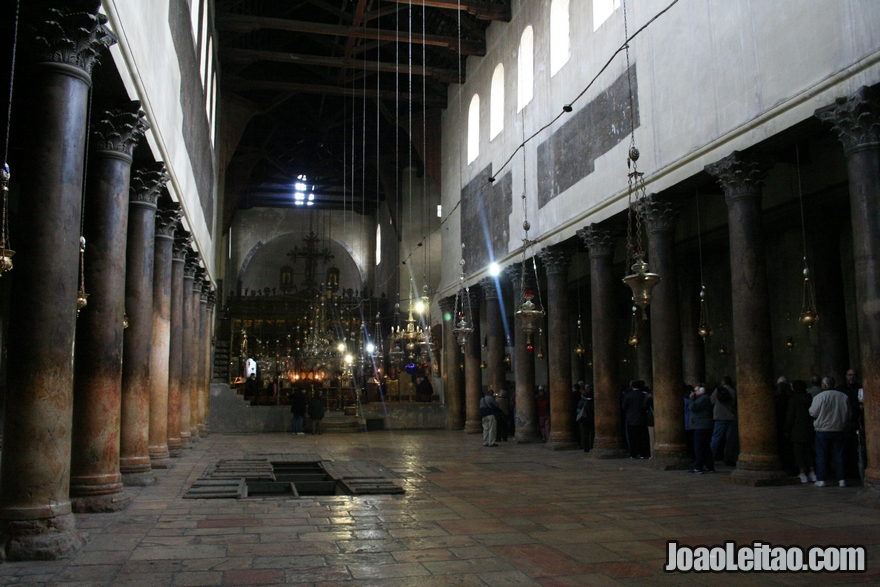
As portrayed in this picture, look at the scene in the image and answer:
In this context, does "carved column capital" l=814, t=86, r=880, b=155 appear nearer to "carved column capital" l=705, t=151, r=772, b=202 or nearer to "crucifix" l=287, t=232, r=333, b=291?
"carved column capital" l=705, t=151, r=772, b=202

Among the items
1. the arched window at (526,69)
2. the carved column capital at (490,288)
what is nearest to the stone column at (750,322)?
the arched window at (526,69)

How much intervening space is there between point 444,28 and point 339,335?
14137mm

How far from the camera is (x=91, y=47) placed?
20.8 feet

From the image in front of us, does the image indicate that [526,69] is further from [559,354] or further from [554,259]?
[559,354]

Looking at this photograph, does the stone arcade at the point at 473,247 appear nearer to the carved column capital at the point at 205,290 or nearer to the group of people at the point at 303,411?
the carved column capital at the point at 205,290

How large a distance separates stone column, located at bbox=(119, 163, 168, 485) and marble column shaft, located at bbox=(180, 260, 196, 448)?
6132 millimetres

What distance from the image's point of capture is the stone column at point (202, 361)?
67.2 ft

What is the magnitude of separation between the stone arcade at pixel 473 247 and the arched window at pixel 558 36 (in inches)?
3.6

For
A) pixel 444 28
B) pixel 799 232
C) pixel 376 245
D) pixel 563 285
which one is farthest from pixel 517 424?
pixel 376 245

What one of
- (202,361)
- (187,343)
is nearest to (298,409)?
(202,361)

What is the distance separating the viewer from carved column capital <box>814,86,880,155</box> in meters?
8.30

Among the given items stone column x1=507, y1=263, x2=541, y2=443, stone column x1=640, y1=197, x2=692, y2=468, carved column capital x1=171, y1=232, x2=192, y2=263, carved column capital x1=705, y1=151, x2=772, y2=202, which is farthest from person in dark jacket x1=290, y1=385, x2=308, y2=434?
carved column capital x1=705, y1=151, x2=772, y2=202

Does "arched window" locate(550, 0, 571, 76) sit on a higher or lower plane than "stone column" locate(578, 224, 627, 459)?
higher

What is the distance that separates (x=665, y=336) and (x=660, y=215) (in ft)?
6.64
